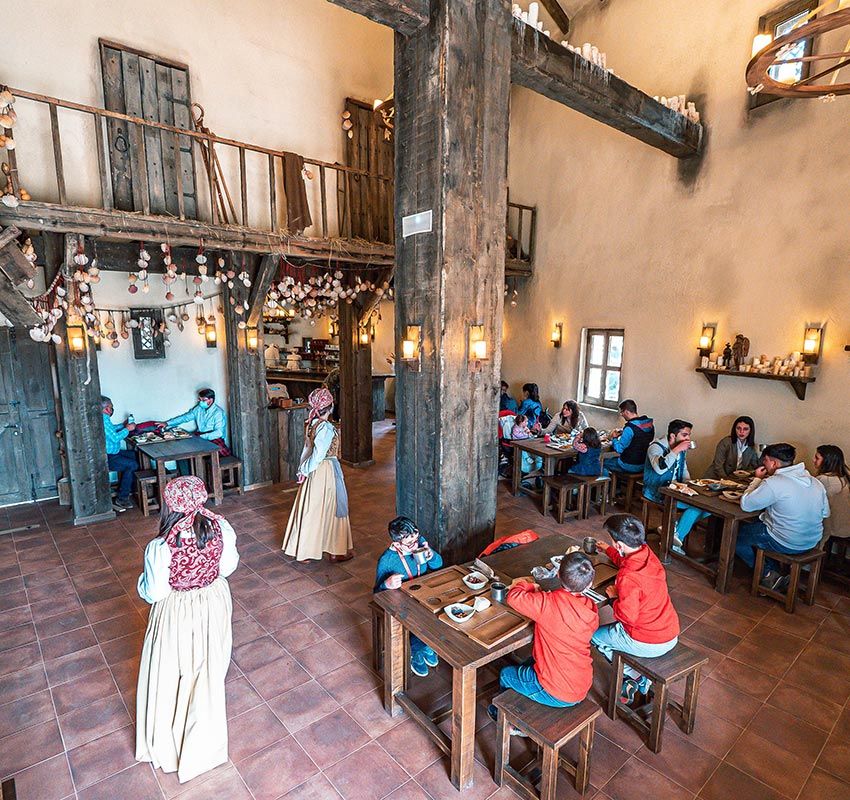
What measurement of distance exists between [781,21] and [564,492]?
22.2ft

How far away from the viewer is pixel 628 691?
3604mm

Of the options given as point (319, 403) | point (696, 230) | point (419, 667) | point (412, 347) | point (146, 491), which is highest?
point (696, 230)

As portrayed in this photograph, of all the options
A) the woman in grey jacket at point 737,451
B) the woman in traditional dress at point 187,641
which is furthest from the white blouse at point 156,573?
the woman in grey jacket at point 737,451

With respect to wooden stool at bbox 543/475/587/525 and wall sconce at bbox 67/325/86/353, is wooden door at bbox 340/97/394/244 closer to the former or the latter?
wall sconce at bbox 67/325/86/353

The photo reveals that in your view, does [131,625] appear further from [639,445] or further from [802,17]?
[802,17]

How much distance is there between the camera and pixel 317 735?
3.36 meters

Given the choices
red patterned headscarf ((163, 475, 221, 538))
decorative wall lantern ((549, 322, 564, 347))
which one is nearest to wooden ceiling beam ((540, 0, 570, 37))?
decorative wall lantern ((549, 322, 564, 347))

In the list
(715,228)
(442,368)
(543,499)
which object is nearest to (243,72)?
(442,368)

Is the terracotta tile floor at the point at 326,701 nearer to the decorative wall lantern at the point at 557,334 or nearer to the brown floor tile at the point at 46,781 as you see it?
the brown floor tile at the point at 46,781

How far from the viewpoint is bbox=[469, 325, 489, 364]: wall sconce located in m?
4.55

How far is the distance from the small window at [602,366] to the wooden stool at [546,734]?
6.86 meters

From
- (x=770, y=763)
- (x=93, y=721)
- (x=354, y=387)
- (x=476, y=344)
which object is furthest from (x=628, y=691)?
(x=354, y=387)

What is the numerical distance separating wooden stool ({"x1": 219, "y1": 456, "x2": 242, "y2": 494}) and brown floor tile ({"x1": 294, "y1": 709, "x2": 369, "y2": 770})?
515 cm

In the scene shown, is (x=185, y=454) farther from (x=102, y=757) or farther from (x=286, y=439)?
(x=102, y=757)
